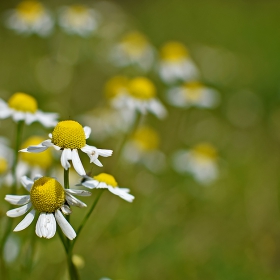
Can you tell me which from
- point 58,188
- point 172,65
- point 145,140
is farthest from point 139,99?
point 58,188

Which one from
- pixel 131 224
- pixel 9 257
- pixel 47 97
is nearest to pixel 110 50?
pixel 47 97

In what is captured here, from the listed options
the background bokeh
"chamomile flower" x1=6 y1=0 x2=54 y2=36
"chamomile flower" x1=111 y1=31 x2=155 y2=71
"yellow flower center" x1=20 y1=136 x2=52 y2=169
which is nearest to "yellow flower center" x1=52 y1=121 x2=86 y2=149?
the background bokeh

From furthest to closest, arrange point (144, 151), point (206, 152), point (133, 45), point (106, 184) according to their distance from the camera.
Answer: point (133, 45) → point (206, 152) → point (144, 151) → point (106, 184)

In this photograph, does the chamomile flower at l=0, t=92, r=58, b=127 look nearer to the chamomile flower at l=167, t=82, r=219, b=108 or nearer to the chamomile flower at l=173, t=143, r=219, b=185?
the chamomile flower at l=173, t=143, r=219, b=185

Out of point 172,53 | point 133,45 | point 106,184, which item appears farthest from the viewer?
point 133,45

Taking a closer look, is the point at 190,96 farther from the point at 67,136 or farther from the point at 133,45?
the point at 67,136

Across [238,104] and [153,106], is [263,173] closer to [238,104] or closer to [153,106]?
[238,104]
